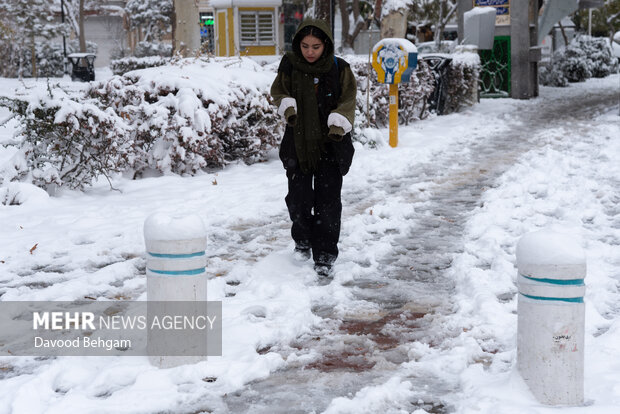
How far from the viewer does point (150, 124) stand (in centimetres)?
893

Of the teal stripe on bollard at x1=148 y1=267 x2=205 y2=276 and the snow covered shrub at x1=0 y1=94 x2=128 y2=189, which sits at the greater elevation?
the snow covered shrub at x1=0 y1=94 x2=128 y2=189

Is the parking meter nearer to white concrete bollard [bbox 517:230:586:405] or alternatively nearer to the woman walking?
the woman walking

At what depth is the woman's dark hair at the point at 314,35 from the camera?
5184 mm

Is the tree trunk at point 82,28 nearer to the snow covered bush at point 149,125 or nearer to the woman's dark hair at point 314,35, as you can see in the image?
the snow covered bush at point 149,125

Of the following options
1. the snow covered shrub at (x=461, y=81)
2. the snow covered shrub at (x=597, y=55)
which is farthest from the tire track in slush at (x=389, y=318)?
the snow covered shrub at (x=597, y=55)

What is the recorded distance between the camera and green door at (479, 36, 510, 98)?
23.4 meters

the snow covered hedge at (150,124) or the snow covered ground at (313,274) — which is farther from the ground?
the snow covered hedge at (150,124)

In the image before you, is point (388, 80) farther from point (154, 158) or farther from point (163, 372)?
point (163, 372)

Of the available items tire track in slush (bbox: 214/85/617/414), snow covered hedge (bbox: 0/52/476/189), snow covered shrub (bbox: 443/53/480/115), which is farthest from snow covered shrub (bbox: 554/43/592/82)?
tire track in slush (bbox: 214/85/617/414)

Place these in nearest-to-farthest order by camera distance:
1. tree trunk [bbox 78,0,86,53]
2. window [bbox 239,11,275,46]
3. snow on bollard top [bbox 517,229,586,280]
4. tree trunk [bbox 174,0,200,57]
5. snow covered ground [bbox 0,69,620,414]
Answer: snow on bollard top [bbox 517,229,586,280] < snow covered ground [bbox 0,69,620,414] < tree trunk [bbox 174,0,200,57] < window [bbox 239,11,275,46] < tree trunk [bbox 78,0,86,53]

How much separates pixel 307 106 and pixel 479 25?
18.3m

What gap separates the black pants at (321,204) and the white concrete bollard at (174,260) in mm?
1837

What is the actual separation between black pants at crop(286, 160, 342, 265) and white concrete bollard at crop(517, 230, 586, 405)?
7.43ft

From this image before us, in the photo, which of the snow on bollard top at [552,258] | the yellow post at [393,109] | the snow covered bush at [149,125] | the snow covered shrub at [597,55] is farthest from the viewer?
the snow covered shrub at [597,55]
